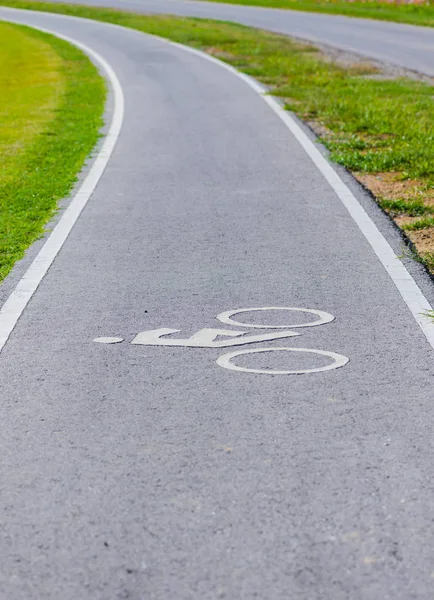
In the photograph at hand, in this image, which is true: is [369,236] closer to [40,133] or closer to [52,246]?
[52,246]

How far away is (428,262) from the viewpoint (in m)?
7.99

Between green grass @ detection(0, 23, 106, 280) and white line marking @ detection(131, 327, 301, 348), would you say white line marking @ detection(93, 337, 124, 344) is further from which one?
green grass @ detection(0, 23, 106, 280)

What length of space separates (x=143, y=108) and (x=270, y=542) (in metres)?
15.8

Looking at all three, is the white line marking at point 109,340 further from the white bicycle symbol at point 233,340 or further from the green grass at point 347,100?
the green grass at point 347,100

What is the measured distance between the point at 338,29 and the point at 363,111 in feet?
61.2

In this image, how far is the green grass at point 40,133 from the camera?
32.6ft

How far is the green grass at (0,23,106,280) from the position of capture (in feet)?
32.6

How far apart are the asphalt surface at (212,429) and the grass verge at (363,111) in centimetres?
102

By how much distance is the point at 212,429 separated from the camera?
4.96m

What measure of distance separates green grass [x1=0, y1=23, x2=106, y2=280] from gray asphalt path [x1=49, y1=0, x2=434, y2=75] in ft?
24.4

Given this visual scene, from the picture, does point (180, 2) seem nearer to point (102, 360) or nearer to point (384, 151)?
point (384, 151)

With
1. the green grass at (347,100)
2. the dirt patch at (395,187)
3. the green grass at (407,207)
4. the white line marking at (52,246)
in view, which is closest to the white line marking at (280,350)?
the white line marking at (52,246)

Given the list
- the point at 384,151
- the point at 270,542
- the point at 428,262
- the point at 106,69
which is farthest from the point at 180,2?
the point at 270,542

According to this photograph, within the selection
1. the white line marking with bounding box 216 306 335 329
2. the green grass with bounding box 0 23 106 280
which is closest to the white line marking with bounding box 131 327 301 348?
the white line marking with bounding box 216 306 335 329
